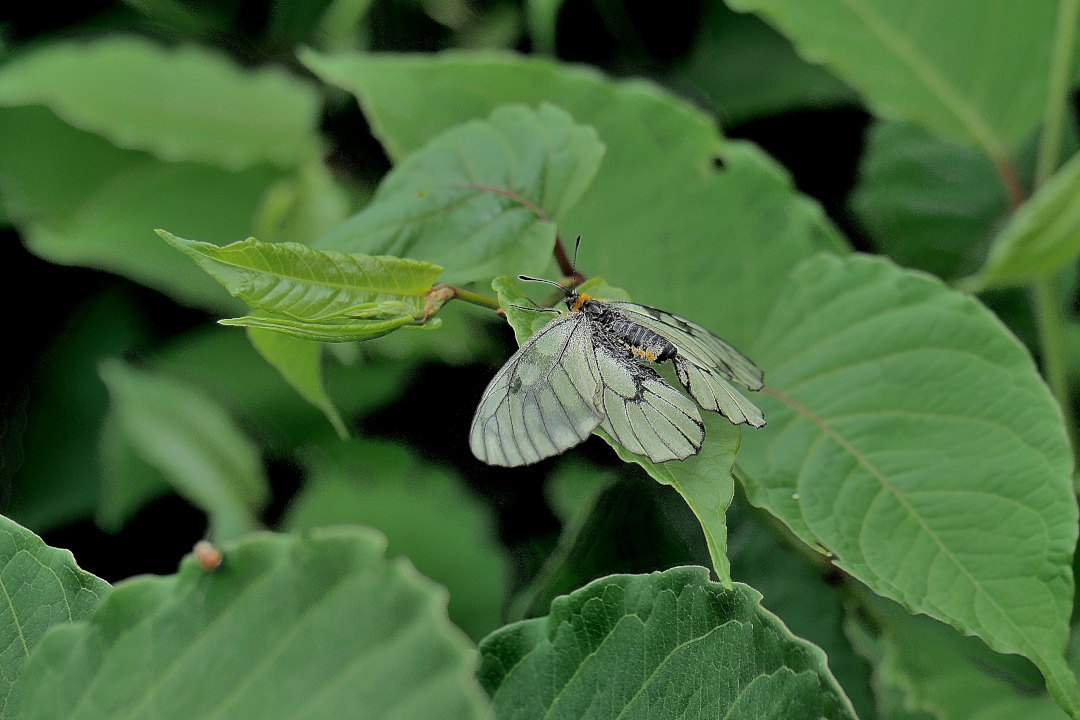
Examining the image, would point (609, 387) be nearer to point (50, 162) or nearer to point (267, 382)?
point (267, 382)

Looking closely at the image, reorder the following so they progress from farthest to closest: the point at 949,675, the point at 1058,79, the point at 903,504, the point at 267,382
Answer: the point at 267,382, the point at 1058,79, the point at 949,675, the point at 903,504

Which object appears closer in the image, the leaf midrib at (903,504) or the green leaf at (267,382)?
the leaf midrib at (903,504)

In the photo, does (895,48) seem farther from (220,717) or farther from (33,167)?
(33,167)

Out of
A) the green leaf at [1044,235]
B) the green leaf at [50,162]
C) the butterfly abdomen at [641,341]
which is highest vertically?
the green leaf at [1044,235]

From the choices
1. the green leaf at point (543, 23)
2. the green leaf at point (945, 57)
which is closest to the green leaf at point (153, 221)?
the green leaf at point (543, 23)

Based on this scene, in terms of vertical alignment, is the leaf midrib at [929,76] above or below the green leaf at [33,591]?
above

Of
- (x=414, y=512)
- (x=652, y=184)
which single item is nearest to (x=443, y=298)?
(x=652, y=184)

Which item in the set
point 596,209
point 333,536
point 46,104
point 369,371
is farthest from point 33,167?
point 333,536

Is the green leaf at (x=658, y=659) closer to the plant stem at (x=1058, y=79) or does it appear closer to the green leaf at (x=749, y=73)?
the plant stem at (x=1058, y=79)
